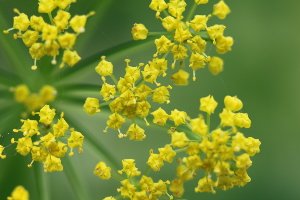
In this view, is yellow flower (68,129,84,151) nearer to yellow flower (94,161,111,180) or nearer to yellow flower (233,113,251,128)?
yellow flower (94,161,111,180)

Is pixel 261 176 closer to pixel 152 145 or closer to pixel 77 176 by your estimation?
pixel 152 145

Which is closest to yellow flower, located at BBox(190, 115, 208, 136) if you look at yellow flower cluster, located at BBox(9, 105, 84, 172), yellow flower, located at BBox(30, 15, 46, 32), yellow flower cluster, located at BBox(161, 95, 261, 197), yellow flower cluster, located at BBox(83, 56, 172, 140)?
yellow flower cluster, located at BBox(161, 95, 261, 197)

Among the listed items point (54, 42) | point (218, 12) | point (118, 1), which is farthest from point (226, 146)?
point (118, 1)

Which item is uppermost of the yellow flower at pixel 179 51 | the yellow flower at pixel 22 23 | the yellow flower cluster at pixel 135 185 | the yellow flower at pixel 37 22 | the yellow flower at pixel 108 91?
the yellow flower at pixel 22 23

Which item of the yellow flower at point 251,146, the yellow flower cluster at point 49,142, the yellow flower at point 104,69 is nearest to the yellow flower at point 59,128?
the yellow flower cluster at point 49,142

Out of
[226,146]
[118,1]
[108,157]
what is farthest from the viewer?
[118,1]

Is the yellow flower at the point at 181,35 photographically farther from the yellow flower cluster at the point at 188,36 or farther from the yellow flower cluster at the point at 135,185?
the yellow flower cluster at the point at 135,185

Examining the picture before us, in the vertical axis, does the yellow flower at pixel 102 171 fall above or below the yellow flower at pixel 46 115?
below

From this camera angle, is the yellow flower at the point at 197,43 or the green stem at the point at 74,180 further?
the green stem at the point at 74,180
